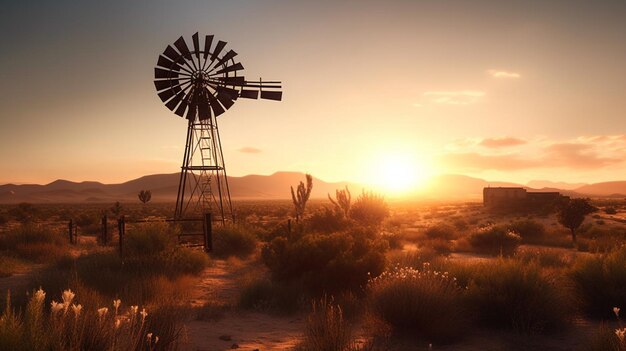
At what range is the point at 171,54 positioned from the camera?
26.9m

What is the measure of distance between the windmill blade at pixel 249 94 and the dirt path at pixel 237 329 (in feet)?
63.1

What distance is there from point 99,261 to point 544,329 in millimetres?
13124

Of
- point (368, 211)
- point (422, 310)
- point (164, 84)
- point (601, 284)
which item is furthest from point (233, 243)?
point (601, 284)

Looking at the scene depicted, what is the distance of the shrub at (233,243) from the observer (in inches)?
848

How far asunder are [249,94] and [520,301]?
2454 centimetres

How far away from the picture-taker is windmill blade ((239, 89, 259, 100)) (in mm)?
30191

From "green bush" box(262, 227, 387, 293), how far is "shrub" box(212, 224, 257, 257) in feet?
23.2

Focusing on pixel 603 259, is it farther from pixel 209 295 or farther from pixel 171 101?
pixel 171 101

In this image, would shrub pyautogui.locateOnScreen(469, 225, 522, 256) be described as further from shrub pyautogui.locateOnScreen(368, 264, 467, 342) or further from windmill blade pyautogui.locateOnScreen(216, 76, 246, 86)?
windmill blade pyautogui.locateOnScreen(216, 76, 246, 86)

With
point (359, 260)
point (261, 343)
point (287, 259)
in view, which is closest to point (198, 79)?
point (287, 259)

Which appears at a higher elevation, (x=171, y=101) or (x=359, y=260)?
(x=171, y=101)

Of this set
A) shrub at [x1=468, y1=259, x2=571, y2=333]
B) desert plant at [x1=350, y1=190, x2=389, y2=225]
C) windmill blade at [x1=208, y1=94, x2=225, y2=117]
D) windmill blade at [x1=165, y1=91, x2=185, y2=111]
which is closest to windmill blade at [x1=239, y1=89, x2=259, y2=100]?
windmill blade at [x1=208, y1=94, x2=225, y2=117]

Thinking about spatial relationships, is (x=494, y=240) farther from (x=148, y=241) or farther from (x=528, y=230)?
(x=148, y=241)

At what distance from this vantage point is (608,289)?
9.74m
